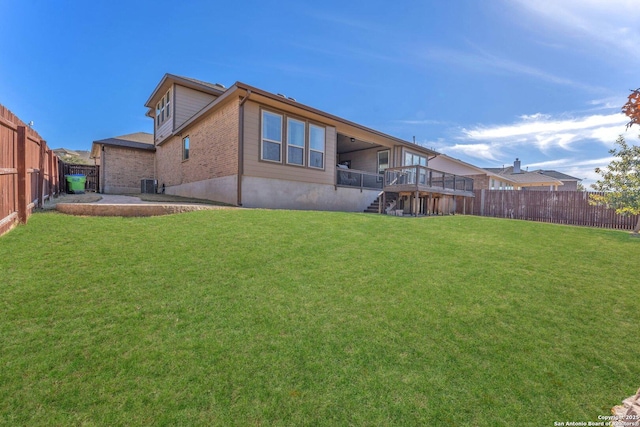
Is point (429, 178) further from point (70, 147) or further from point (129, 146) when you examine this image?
point (70, 147)

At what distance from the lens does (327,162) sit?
1277cm

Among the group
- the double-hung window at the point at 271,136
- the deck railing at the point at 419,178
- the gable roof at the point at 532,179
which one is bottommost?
the deck railing at the point at 419,178

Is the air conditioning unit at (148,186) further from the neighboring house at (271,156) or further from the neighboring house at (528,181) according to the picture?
the neighboring house at (528,181)

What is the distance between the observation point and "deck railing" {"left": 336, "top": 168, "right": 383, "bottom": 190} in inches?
534

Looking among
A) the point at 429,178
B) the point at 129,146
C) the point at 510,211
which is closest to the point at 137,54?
the point at 129,146

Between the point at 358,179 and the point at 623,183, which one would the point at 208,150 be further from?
the point at 623,183

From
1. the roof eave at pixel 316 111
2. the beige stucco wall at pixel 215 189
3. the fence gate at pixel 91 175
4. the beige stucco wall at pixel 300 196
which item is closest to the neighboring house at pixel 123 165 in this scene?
the fence gate at pixel 91 175

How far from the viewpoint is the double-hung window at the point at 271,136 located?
10.4m

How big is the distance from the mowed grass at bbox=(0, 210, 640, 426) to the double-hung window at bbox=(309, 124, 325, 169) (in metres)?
7.76

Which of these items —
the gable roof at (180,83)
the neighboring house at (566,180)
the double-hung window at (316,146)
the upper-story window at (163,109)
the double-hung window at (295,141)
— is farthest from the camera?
the neighboring house at (566,180)

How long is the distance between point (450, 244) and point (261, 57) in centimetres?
1352

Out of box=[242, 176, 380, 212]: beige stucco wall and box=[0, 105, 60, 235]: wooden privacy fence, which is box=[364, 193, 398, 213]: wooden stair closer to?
box=[242, 176, 380, 212]: beige stucco wall

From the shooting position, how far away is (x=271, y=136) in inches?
420

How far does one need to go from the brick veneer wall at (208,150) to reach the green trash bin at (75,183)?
12.8 feet
